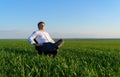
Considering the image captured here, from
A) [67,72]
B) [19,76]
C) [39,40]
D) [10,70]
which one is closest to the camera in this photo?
[19,76]

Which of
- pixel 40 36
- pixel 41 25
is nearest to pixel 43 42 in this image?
pixel 40 36

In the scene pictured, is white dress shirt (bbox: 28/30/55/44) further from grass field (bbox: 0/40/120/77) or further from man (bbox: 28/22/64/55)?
grass field (bbox: 0/40/120/77)

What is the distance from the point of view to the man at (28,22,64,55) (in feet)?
34.8

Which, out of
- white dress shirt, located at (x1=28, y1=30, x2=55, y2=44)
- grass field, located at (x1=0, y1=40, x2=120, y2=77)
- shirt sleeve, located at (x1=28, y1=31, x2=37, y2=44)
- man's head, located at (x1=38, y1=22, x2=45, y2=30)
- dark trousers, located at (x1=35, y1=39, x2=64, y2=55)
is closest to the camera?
grass field, located at (x1=0, y1=40, x2=120, y2=77)

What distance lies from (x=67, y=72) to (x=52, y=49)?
4.11 m

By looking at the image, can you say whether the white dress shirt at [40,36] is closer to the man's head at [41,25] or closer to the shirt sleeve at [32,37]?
the shirt sleeve at [32,37]

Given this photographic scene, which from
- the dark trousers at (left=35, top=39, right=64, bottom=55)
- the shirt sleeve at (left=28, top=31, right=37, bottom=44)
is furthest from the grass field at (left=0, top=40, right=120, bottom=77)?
the shirt sleeve at (left=28, top=31, right=37, bottom=44)

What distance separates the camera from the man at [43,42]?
34.8 feet

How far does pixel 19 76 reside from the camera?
609 centimetres

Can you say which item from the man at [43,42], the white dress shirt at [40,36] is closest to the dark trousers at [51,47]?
the man at [43,42]

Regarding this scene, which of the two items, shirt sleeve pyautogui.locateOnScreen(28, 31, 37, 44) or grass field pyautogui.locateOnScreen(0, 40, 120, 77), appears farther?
shirt sleeve pyautogui.locateOnScreen(28, 31, 37, 44)

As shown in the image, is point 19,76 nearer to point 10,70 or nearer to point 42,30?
point 10,70

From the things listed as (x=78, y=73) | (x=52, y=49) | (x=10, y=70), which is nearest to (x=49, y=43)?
(x=52, y=49)

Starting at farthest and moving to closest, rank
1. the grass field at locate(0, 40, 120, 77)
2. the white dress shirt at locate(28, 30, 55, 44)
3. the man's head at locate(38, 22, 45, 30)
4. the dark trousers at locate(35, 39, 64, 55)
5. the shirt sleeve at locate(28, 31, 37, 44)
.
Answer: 1. the white dress shirt at locate(28, 30, 55, 44)
2. the man's head at locate(38, 22, 45, 30)
3. the shirt sleeve at locate(28, 31, 37, 44)
4. the dark trousers at locate(35, 39, 64, 55)
5. the grass field at locate(0, 40, 120, 77)
